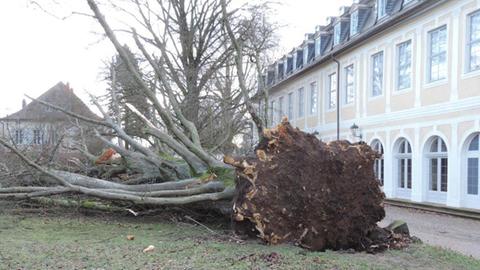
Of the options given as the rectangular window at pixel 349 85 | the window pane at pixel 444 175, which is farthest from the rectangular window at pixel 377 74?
the window pane at pixel 444 175

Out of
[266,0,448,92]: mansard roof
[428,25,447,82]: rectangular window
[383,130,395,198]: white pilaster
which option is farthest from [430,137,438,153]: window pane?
[266,0,448,92]: mansard roof

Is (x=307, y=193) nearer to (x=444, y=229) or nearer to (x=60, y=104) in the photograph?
(x=444, y=229)

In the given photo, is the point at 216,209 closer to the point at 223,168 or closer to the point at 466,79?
the point at 223,168

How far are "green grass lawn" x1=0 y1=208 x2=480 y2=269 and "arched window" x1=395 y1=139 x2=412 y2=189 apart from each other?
43.1 ft

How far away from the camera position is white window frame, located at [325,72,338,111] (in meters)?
26.8

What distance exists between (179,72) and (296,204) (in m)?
15.6

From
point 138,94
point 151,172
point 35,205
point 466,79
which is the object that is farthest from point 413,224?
point 138,94

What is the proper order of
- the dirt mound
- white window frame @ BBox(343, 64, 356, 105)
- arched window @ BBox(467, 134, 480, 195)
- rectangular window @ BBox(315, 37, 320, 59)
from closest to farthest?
the dirt mound < arched window @ BBox(467, 134, 480, 195) < white window frame @ BBox(343, 64, 356, 105) < rectangular window @ BBox(315, 37, 320, 59)

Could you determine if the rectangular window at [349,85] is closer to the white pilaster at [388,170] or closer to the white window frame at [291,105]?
the white pilaster at [388,170]

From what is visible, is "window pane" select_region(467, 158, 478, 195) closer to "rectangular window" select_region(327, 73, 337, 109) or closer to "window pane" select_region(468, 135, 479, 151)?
"window pane" select_region(468, 135, 479, 151)

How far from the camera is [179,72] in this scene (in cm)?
2184

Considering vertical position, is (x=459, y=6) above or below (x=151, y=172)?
above

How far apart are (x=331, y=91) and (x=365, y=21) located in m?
4.31

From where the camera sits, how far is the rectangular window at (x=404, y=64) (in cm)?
1941
